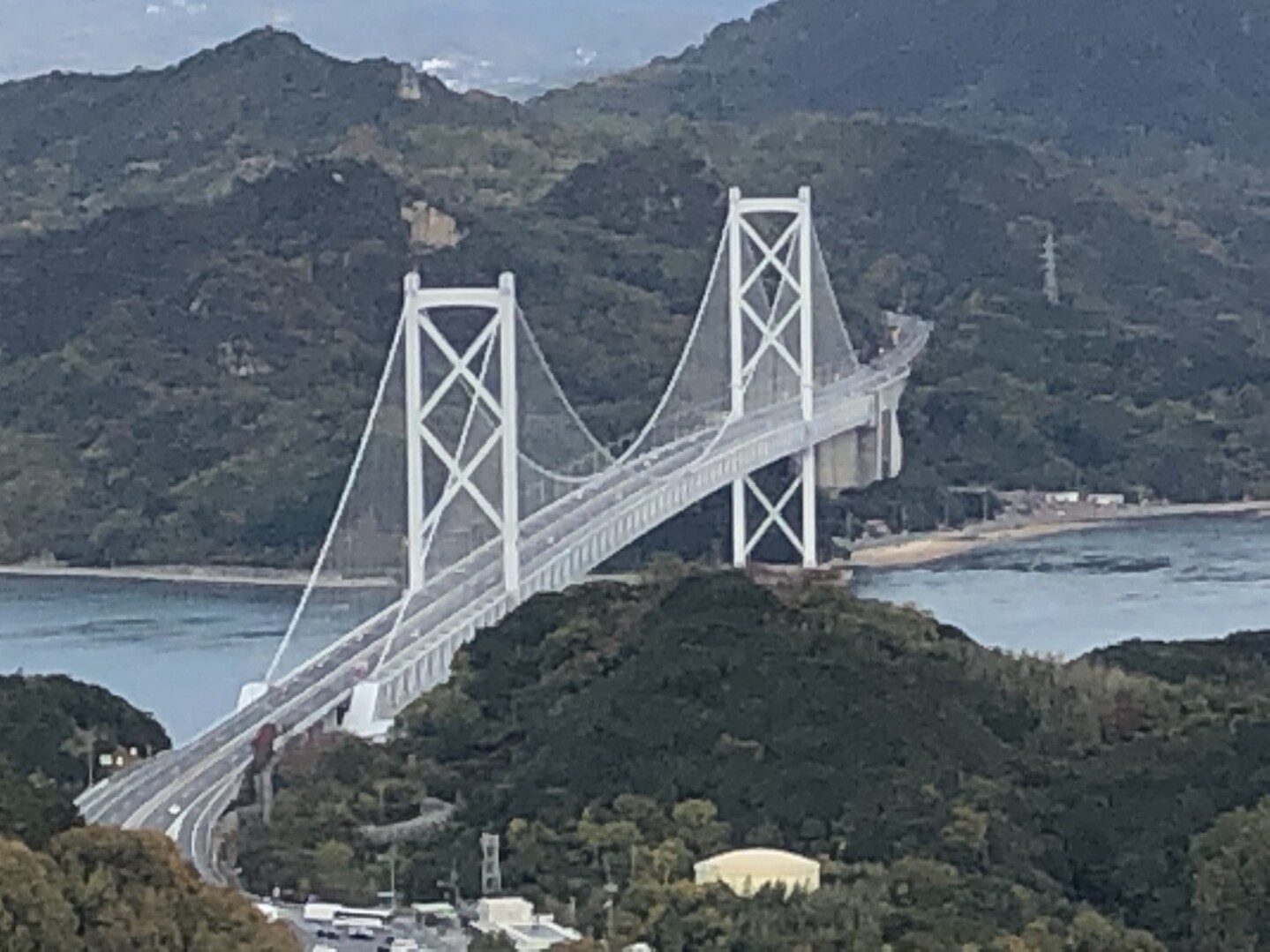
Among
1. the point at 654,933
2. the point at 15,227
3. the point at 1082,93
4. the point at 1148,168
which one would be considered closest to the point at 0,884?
the point at 654,933

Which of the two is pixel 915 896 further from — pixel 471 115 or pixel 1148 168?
pixel 1148 168

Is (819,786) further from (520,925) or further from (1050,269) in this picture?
(1050,269)

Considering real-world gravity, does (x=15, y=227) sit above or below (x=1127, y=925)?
above

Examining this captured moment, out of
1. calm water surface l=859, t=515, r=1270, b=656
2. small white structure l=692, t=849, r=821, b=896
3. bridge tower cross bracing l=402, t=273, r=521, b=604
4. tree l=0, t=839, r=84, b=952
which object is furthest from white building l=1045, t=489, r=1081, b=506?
tree l=0, t=839, r=84, b=952

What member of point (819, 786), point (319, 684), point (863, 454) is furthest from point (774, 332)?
point (819, 786)

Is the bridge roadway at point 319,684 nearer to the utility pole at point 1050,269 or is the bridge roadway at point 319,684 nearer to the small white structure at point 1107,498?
the small white structure at point 1107,498
